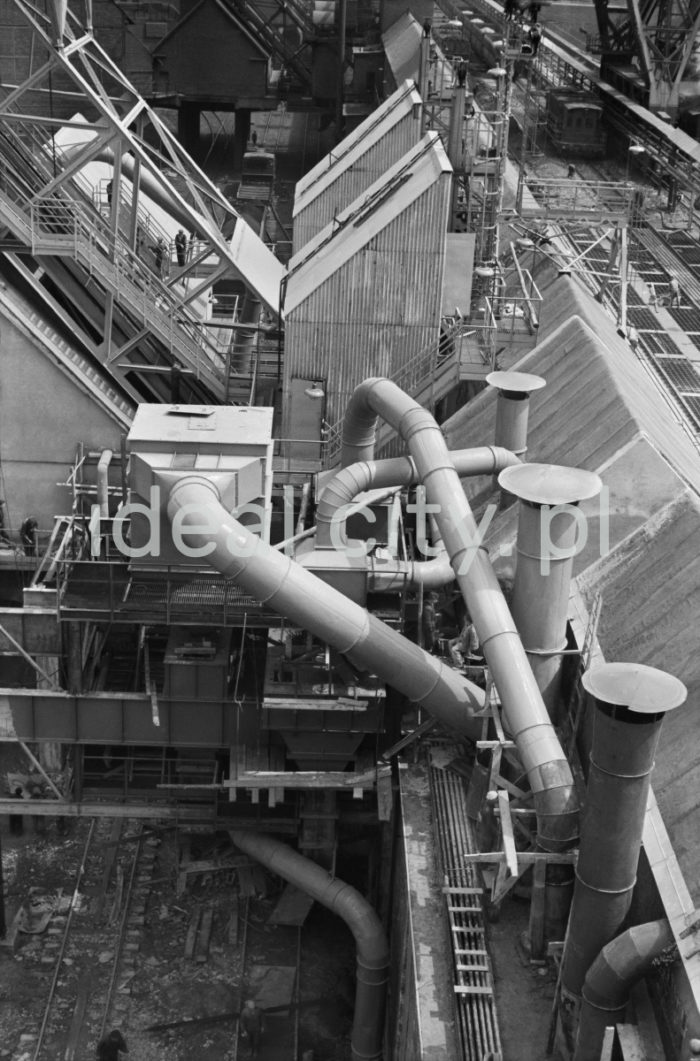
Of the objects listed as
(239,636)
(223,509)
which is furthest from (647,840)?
(239,636)

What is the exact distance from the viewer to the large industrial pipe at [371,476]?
81.9 ft

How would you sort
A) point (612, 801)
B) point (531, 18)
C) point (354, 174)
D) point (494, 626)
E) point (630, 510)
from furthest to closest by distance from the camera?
point (531, 18)
point (354, 174)
point (630, 510)
point (494, 626)
point (612, 801)

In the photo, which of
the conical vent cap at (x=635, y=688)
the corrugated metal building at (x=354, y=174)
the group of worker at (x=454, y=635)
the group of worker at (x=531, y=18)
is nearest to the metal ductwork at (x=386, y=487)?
the group of worker at (x=454, y=635)

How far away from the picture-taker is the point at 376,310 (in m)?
30.1

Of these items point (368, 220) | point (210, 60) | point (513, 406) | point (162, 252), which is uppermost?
point (368, 220)

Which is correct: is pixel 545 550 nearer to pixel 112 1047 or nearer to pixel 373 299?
pixel 373 299

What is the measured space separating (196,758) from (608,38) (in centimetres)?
5579

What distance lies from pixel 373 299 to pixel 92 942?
559 inches

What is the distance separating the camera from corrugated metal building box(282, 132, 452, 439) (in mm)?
29641

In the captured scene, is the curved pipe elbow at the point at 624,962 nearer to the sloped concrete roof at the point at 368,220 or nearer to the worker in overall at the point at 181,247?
the sloped concrete roof at the point at 368,220

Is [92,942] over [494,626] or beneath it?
beneath

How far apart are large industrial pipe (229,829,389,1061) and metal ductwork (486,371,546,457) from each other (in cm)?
861

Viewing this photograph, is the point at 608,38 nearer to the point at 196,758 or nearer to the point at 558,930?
the point at 196,758

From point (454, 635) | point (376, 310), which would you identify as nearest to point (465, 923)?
point (454, 635)
